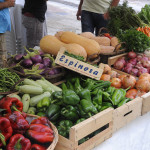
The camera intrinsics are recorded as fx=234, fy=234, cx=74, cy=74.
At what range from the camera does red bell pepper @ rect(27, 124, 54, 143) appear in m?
1.17

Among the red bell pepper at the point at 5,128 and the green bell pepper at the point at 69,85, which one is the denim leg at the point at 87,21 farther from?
the red bell pepper at the point at 5,128

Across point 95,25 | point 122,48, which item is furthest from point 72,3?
point 122,48

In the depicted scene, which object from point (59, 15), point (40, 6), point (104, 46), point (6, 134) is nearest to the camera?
point (6, 134)

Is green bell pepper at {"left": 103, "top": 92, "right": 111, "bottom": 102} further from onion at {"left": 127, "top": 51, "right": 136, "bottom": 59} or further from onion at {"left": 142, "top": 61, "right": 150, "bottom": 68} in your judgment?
onion at {"left": 127, "top": 51, "right": 136, "bottom": 59}

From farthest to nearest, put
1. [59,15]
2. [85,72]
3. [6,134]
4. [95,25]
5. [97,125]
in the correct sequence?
[59,15] → [95,25] → [85,72] → [97,125] → [6,134]

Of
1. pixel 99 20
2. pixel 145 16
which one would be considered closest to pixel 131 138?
pixel 145 16

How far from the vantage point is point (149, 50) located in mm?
2799

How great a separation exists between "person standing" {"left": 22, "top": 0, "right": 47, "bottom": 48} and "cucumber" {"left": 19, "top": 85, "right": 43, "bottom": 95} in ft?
7.83

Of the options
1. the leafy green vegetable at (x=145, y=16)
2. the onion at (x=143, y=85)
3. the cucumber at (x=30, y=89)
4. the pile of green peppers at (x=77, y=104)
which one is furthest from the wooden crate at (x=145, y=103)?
the leafy green vegetable at (x=145, y=16)

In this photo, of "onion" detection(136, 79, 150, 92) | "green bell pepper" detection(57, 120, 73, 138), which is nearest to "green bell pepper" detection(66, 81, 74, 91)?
"green bell pepper" detection(57, 120, 73, 138)

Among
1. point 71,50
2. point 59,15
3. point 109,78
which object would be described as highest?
→ point 71,50

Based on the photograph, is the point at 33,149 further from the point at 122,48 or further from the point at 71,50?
the point at 122,48

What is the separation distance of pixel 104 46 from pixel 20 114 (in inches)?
66.8

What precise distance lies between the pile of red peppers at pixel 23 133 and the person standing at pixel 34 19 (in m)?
2.85
